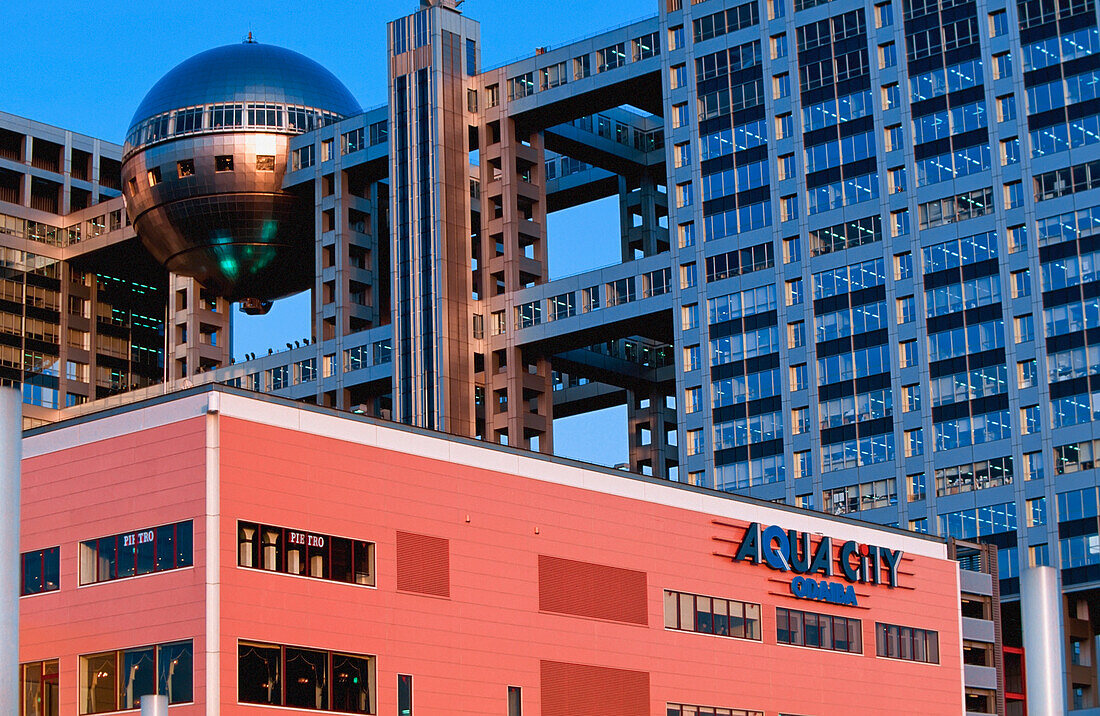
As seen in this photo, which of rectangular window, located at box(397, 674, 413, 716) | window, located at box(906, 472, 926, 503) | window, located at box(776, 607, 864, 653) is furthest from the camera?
window, located at box(906, 472, 926, 503)

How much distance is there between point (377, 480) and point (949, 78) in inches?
3054

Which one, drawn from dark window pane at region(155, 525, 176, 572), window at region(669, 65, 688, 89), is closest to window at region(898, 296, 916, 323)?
window at region(669, 65, 688, 89)

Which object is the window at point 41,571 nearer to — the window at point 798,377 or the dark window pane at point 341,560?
the dark window pane at point 341,560

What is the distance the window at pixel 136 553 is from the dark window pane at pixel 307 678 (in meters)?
5.39

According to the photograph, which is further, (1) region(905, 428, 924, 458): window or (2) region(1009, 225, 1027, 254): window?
(1) region(905, 428, 924, 458): window

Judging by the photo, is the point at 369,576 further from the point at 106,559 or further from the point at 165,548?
the point at 106,559

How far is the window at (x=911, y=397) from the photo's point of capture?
127000mm

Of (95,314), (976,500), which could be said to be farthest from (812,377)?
(95,314)

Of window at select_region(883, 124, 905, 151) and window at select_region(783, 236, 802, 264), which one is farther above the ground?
window at select_region(883, 124, 905, 151)

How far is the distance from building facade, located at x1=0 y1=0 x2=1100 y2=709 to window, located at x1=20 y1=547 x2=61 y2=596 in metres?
56.2

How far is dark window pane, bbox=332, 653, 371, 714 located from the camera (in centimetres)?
6391

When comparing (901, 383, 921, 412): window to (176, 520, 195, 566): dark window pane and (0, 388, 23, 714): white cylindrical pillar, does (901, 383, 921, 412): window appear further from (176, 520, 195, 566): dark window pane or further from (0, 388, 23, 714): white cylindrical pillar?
(0, 388, 23, 714): white cylindrical pillar

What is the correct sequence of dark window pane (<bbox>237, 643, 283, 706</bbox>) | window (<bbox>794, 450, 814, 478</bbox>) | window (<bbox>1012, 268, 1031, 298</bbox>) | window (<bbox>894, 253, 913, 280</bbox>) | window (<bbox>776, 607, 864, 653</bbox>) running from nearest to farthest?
dark window pane (<bbox>237, 643, 283, 706</bbox>) < window (<bbox>776, 607, 864, 653</bbox>) < window (<bbox>1012, 268, 1031, 298</bbox>) < window (<bbox>894, 253, 913, 280</bbox>) < window (<bbox>794, 450, 814, 478</bbox>)

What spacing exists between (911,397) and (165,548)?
253 ft
